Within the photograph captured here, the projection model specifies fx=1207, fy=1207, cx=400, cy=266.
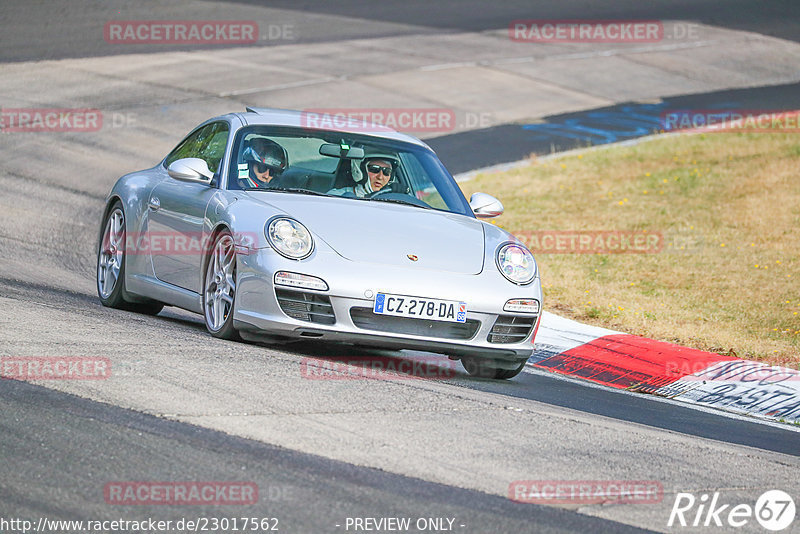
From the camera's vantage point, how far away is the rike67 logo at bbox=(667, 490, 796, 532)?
4.68 metres

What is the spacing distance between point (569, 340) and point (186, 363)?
12.9ft

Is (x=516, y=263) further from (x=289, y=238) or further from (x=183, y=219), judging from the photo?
(x=183, y=219)

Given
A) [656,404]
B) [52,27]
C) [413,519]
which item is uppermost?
[52,27]

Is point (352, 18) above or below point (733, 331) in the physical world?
above

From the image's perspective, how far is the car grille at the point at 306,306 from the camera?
6.65 meters

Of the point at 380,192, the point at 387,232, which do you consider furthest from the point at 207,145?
the point at 387,232

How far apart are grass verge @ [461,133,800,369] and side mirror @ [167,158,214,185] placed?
3695 millimetres

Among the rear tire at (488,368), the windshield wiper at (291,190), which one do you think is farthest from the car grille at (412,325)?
the windshield wiper at (291,190)

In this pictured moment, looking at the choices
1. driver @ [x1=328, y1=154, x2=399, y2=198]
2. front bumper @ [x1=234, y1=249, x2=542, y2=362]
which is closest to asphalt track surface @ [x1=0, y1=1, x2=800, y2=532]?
front bumper @ [x1=234, y1=249, x2=542, y2=362]

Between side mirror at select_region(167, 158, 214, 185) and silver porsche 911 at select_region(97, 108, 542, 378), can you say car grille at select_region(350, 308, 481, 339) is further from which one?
side mirror at select_region(167, 158, 214, 185)

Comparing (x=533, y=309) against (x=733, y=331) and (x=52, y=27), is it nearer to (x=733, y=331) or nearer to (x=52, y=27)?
(x=733, y=331)

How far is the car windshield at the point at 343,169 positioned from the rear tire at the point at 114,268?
4.48 ft

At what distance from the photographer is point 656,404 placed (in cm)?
762

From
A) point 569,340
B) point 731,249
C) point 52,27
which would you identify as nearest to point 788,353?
point 569,340
